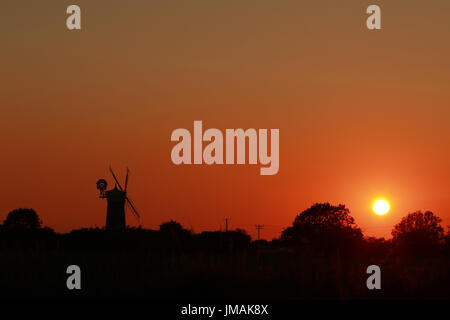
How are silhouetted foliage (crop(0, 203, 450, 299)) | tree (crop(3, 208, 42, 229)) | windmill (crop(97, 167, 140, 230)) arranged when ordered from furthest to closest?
1. tree (crop(3, 208, 42, 229))
2. windmill (crop(97, 167, 140, 230))
3. silhouetted foliage (crop(0, 203, 450, 299))

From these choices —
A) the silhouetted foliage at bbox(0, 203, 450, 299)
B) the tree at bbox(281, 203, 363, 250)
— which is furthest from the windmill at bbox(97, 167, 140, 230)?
the silhouetted foliage at bbox(0, 203, 450, 299)

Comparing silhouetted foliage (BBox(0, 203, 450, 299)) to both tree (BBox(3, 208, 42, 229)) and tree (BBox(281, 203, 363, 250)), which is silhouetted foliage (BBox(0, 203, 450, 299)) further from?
tree (BBox(3, 208, 42, 229))

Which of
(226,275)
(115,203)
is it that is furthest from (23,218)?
(226,275)

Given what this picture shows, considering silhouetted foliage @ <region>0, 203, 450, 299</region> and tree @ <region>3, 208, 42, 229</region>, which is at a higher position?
tree @ <region>3, 208, 42, 229</region>

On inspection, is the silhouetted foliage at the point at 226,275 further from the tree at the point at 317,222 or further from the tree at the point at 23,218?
the tree at the point at 23,218

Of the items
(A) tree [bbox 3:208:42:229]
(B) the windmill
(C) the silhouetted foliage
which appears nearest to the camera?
(C) the silhouetted foliage

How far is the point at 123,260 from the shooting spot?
33.3 metres

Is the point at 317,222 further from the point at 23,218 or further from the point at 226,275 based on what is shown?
the point at 226,275

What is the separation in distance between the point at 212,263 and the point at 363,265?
5655 mm

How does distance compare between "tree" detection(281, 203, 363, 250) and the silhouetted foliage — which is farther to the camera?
"tree" detection(281, 203, 363, 250)

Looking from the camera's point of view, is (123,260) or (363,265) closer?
(363,265)
